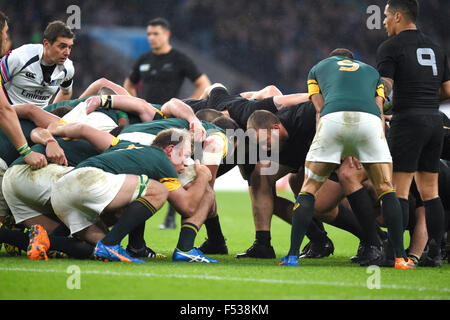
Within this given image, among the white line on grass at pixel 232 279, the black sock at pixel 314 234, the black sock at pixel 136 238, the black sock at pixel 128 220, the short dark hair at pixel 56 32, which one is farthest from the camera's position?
the short dark hair at pixel 56 32

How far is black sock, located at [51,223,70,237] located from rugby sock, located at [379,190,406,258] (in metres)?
2.36

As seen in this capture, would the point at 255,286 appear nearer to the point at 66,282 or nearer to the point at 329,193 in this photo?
the point at 66,282

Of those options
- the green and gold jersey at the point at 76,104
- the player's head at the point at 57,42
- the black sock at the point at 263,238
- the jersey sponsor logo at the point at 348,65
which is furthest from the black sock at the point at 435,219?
the player's head at the point at 57,42

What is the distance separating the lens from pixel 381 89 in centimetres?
496

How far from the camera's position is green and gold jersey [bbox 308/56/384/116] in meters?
4.71

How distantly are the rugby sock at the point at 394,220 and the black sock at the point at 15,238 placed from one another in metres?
2.55

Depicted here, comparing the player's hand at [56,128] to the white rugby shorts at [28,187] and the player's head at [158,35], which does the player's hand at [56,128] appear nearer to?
the white rugby shorts at [28,187]

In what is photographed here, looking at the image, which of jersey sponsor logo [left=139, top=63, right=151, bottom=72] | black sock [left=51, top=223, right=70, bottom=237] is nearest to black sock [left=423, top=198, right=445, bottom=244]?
black sock [left=51, top=223, right=70, bottom=237]

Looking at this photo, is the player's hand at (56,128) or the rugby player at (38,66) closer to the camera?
the player's hand at (56,128)

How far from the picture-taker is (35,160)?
4.98 meters

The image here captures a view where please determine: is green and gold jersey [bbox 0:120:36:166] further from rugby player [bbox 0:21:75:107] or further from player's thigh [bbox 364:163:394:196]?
player's thigh [bbox 364:163:394:196]

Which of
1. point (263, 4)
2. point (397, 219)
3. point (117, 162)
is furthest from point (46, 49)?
point (263, 4)

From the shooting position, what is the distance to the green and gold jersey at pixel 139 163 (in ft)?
15.7

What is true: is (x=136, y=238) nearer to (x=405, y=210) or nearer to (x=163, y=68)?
(x=405, y=210)
